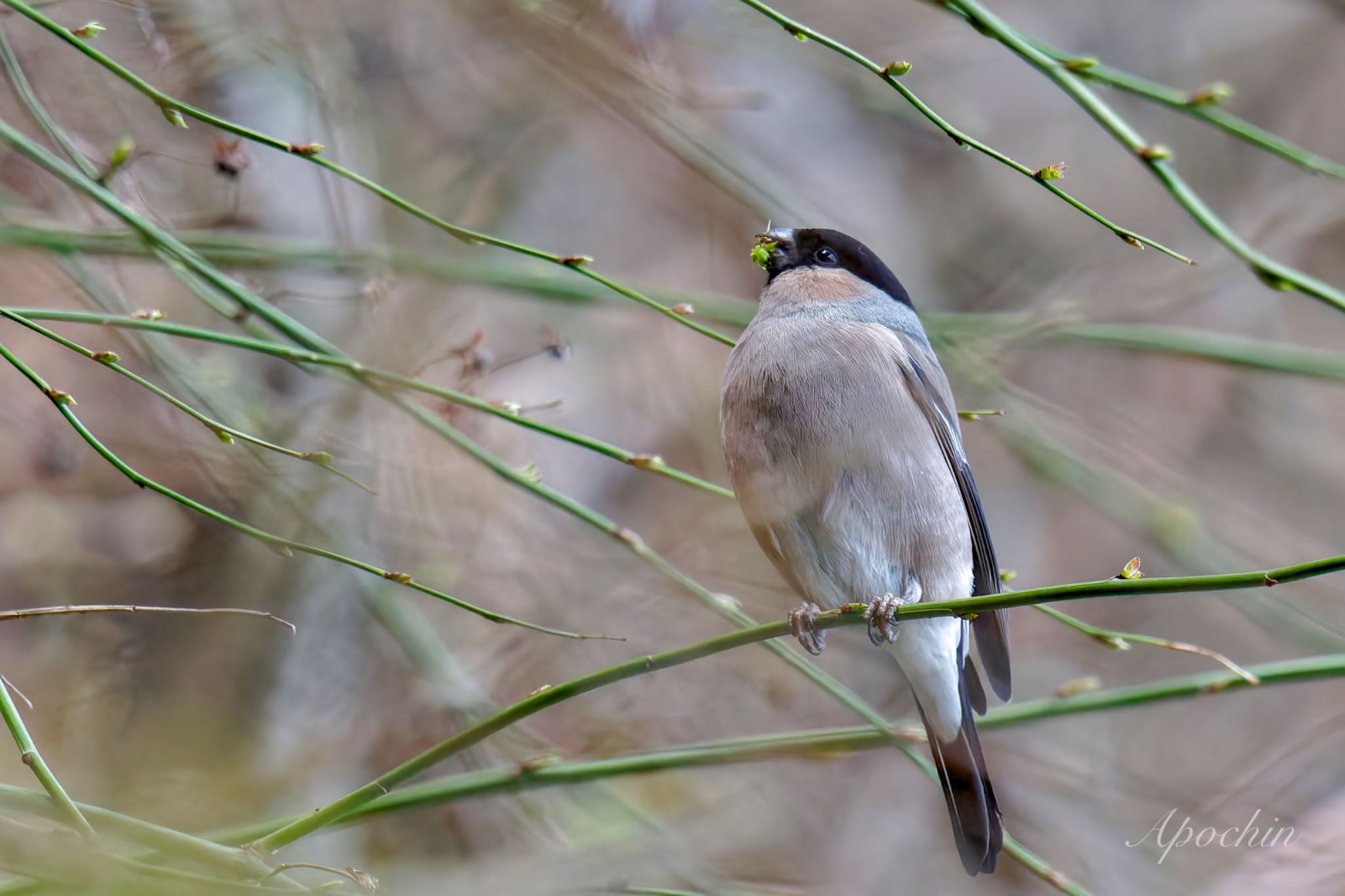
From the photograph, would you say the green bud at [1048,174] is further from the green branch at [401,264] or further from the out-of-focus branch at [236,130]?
the green branch at [401,264]

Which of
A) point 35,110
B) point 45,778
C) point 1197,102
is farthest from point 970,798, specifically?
point 35,110

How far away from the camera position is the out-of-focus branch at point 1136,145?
2.24 m

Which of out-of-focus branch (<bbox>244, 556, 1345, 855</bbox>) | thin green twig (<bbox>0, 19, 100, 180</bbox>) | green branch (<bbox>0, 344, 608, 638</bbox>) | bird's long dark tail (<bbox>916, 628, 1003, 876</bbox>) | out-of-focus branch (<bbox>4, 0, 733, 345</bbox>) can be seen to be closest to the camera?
out-of-focus branch (<bbox>244, 556, 1345, 855</bbox>)

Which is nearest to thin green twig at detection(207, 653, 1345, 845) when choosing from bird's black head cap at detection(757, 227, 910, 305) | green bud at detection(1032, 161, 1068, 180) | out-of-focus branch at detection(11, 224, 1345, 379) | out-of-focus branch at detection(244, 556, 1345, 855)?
out-of-focus branch at detection(244, 556, 1345, 855)

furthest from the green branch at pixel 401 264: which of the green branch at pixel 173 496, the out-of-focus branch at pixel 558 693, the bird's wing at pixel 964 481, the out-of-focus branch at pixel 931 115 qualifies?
the out-of-focus branch at pixel 558 693

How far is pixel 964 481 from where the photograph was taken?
365 centimetres

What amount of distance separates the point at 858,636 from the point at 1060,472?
4.96ft

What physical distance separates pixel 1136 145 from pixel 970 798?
1868mm

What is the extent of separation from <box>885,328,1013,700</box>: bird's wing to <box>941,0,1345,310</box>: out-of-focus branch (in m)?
1.26

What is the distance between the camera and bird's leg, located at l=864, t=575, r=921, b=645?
2945 millimetres

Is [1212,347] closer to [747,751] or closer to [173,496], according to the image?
[747,751]

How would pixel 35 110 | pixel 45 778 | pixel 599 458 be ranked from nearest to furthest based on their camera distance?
1. pixel 45 778
2. pixel 35 110
3. pixel 599 458

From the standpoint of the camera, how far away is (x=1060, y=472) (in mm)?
4141

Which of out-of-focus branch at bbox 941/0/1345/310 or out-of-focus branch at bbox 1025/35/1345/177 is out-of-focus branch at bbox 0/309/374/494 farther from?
out-of-focus branch at bbox 1025/35/1345/177
